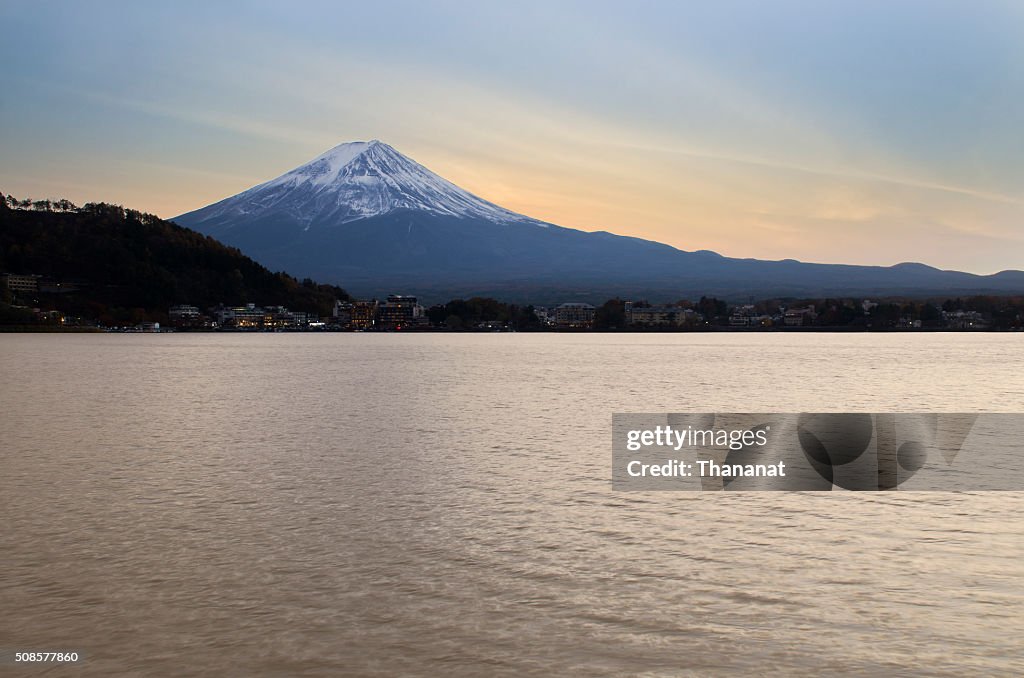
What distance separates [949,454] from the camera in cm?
2156

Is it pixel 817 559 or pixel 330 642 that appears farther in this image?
pixel 817 559

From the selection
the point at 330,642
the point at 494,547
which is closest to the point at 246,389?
the point at 494,547

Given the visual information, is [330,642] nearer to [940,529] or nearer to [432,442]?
[940,529]

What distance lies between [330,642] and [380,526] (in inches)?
201

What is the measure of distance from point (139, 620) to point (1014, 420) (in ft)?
95.2

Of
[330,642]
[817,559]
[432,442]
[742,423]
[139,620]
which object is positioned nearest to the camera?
[330,642]

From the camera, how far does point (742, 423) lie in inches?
1157

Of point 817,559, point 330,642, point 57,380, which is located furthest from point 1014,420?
point 57,380

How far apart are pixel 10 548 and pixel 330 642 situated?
587cm

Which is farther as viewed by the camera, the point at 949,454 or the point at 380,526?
the point at 949,454

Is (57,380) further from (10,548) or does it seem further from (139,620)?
(139,620)

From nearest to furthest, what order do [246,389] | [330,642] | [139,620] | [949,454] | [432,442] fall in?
[330,642]
[139,620]
[949,454]
[432,442]
[246,389]

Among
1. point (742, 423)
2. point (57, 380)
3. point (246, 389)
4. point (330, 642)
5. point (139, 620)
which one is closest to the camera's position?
point (330, 642)

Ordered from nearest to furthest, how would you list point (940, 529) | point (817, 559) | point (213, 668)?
point (213, 668)
point (817, 559)
point (940, 529)
